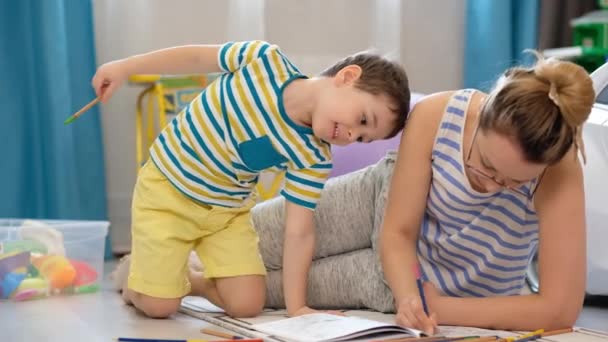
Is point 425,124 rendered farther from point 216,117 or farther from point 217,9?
point 217,9

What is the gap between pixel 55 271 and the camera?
1872mm

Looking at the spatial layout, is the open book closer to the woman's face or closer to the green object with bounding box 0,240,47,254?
the woman's face

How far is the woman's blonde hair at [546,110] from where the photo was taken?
43.5 inches

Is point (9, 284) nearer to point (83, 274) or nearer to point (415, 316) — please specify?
point (83, 274)

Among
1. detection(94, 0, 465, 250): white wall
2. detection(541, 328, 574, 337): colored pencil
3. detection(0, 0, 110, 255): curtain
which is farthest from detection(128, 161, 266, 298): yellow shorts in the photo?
detection(94, 0, 465, 250): white wall

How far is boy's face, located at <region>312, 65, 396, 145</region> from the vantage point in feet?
4.26

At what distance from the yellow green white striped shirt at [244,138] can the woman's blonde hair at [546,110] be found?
0.37m

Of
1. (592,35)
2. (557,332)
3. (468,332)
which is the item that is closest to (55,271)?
(468,332)

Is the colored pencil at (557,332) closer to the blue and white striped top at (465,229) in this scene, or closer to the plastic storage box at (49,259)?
the blue and white striped top at (465,229)

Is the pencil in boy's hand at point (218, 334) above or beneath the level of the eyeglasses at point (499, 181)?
beneath

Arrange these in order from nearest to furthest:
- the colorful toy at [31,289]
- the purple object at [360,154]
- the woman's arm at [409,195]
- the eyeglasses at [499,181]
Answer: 1. the eyeglasses at [499,181]
2. the woman's arm at [409,195]
3. the colorful toy at [31,289]
4. the purple object at [360,154]

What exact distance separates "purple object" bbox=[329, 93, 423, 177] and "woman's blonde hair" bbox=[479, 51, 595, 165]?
80 cm

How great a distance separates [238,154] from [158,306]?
32 cm

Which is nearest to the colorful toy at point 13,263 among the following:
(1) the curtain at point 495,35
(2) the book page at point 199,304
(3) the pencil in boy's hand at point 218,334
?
(2) the book page at point 199,304
